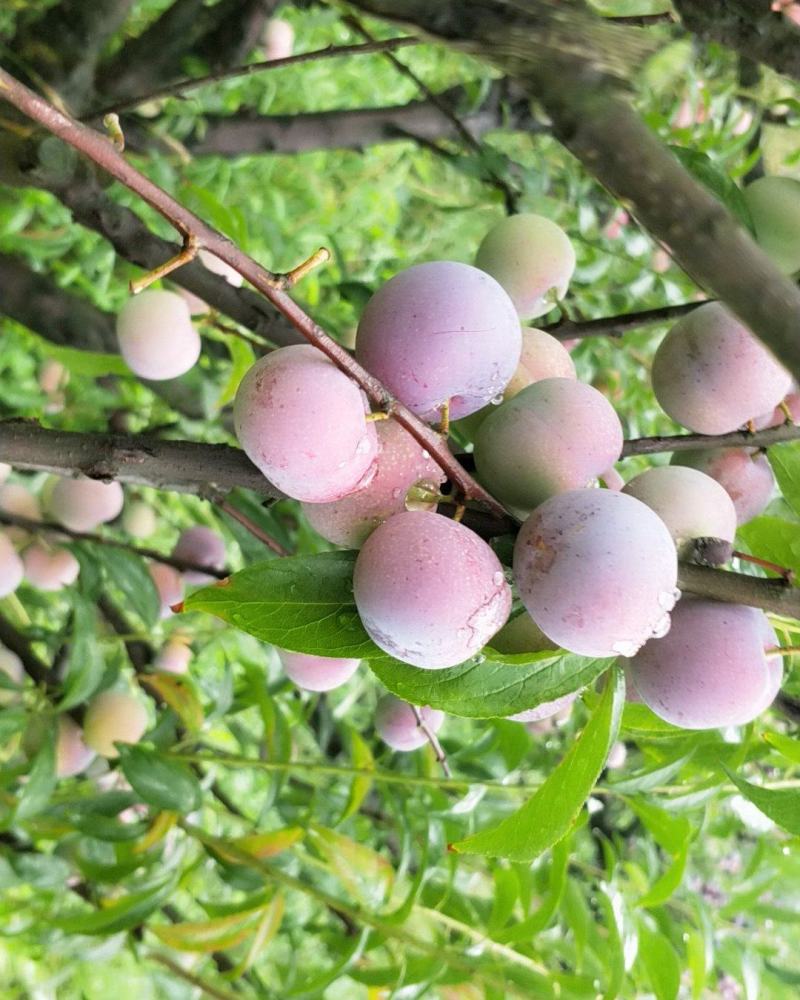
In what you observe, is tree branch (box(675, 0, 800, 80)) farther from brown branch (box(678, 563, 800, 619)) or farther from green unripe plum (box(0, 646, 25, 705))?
green unripe plum (box(0, 646, 25, 705))

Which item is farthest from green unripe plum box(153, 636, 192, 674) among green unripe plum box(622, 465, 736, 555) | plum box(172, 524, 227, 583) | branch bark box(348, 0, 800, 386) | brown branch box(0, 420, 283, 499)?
branch bark box(348, 0, 800, 386)

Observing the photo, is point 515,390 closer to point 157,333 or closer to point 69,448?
point 69,448

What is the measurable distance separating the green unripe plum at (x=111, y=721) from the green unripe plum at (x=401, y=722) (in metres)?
0.24

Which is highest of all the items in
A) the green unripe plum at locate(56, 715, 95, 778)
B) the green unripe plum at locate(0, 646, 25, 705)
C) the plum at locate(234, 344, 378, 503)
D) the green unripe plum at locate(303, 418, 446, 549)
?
the plum at locate(234, 344, 378, 503)

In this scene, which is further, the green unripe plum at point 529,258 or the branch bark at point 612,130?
the green unripe plum at point 529,258

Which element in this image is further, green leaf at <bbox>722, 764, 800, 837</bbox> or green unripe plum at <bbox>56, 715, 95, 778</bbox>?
green unripe plum at <bbox>56, 715, 95, 778</bbox>

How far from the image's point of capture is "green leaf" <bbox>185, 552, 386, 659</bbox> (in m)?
0.34

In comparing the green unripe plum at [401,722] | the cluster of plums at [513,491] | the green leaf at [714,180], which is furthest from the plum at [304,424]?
the green unripe plum at [401,722]

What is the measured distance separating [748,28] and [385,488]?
22 centimetres

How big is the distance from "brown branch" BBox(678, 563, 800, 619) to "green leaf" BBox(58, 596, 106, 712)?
470mm

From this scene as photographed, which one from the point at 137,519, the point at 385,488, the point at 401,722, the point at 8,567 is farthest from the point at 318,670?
the point at 137,519

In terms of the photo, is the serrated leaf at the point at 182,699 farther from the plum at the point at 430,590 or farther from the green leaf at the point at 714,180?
the green leaf at the point at 714,180

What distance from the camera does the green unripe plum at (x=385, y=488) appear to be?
33 cm

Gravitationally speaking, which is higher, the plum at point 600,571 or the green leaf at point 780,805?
the plum at point 600,571
